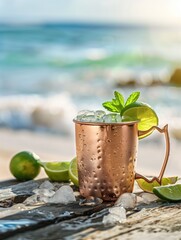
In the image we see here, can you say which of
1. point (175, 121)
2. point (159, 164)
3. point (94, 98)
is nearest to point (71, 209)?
point (159, 164)

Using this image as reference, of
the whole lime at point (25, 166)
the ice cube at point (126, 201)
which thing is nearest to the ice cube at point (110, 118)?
the ice cube at point (126, 201)

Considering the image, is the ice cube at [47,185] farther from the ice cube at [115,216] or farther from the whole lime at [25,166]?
the ice cube at [115,216]

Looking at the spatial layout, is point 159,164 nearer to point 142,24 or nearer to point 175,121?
point 175,121

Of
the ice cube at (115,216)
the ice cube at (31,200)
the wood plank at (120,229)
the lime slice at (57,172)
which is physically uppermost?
the lime slice at (57,172)

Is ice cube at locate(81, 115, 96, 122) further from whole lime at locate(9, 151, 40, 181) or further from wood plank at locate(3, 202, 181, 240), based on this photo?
whole lime at locate(9, 151, 40, 181)

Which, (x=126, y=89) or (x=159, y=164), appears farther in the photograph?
(x=126, y=89)

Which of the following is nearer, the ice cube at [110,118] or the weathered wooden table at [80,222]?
the weathered wooden table at [80,222]
